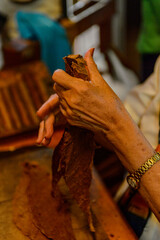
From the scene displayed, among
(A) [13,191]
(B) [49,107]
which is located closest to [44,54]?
(B) [49,107]

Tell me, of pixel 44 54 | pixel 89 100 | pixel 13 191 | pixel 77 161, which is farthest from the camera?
pixel 44 54

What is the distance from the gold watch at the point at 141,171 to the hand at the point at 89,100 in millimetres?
192

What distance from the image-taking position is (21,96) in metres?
2.22

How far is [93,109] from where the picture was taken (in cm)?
105

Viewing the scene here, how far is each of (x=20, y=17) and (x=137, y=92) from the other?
172 centimetres

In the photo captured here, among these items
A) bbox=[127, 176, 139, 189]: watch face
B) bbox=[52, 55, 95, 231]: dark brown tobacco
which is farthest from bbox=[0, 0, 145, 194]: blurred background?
bbox=[127, 176, 139, 189]: watch face

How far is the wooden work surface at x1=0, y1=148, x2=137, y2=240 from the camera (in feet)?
4.11

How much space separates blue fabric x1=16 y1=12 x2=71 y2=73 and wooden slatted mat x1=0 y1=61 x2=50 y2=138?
16.7 inches

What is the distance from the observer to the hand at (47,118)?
1281 millimetres

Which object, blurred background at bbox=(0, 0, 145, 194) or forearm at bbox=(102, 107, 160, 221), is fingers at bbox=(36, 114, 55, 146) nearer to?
forearm at bbox=(102, 107, 160, 221)

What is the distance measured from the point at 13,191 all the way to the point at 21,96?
3.05ft

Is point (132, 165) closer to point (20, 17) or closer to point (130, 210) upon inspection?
point (130, 210)

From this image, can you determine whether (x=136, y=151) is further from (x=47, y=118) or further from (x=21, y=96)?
(x=21, y=96)

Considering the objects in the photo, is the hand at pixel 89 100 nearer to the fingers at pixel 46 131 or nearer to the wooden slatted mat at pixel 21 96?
the fingers at pixel 46 131
